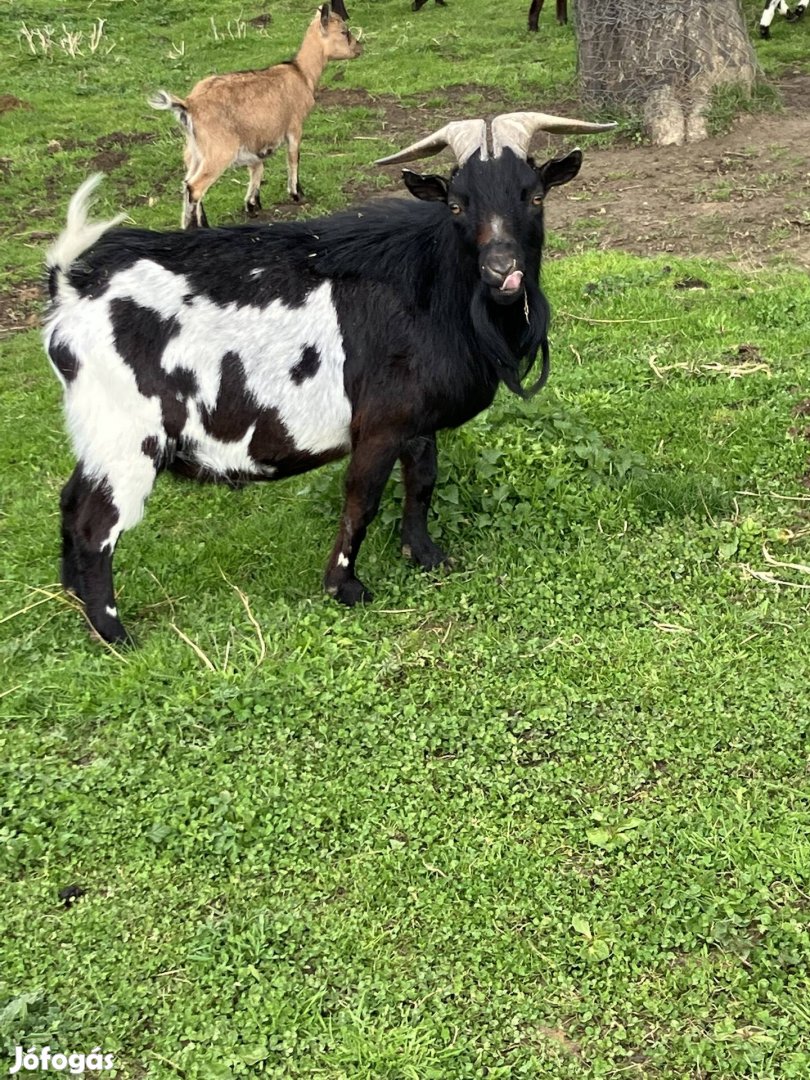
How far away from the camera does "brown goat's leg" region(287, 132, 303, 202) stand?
989 centimetres

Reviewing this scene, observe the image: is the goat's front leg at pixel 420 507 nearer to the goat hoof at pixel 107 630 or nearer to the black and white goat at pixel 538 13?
the goat hoof at pixel 107 630

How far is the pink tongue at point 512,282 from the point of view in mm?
3541

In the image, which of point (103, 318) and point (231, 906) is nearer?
point (231, 906)

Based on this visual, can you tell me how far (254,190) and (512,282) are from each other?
279 inches

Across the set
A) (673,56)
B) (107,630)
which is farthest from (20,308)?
(673,56)

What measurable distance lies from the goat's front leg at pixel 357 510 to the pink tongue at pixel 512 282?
2.70 ft

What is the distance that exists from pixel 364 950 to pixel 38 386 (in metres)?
5.19

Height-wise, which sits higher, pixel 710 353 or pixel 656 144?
pixel 656 144

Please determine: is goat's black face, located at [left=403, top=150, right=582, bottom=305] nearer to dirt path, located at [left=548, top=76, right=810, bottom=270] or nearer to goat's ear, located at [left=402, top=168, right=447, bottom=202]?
goat's ear, located at [left=402, top=168, right=447, bottom=202]

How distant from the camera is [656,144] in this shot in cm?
951

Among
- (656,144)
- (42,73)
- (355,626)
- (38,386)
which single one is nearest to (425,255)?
(355,626)

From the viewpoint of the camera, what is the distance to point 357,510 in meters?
4.13

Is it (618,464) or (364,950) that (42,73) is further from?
(364,950)

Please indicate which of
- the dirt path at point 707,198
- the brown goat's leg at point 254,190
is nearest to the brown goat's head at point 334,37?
the brown goat's leg at point 254,190
